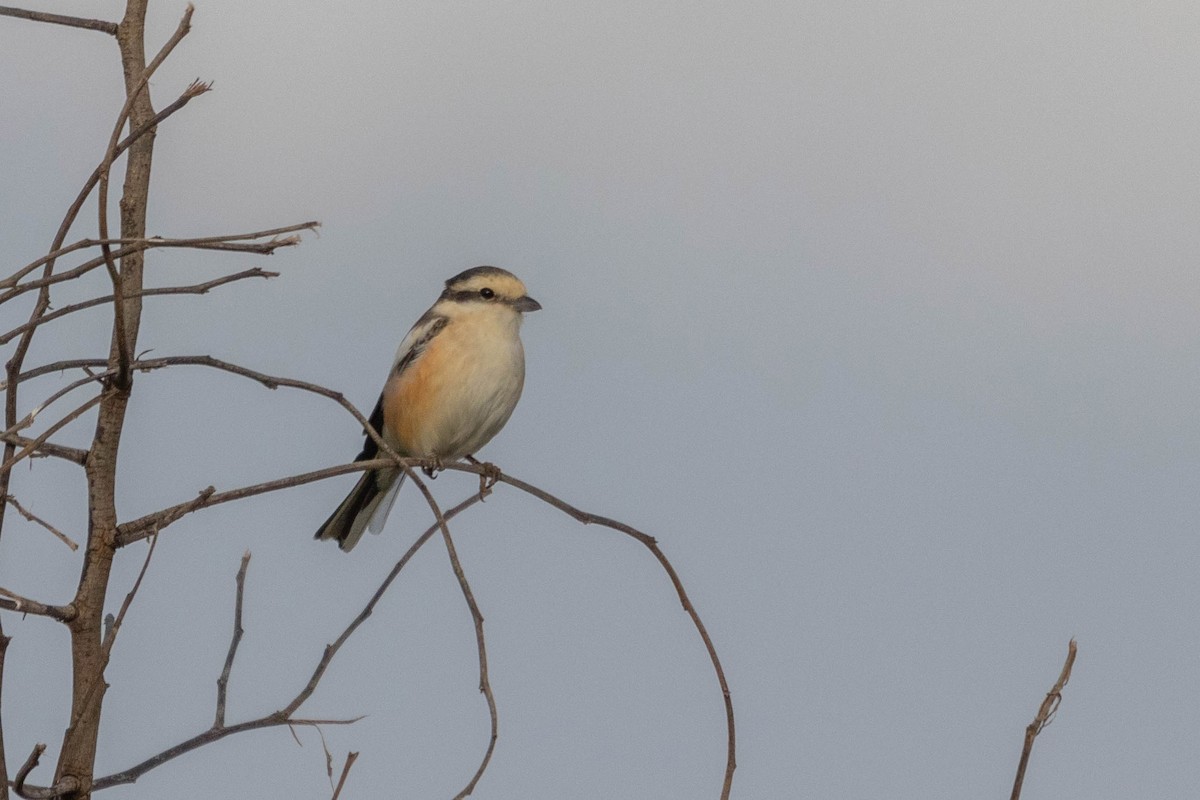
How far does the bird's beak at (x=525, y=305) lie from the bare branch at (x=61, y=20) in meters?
3.99

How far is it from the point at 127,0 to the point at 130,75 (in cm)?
14

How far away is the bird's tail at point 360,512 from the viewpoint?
20.4 feet

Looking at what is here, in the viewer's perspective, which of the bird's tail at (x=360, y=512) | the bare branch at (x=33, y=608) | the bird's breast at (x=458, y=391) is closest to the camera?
the bare branch at (x=33, y=608)

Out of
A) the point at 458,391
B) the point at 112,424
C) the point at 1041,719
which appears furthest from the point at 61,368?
the point at 458,391

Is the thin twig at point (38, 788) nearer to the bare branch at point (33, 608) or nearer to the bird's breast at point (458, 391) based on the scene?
the bare branch at point (33, 608)

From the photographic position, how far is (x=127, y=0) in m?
2.26

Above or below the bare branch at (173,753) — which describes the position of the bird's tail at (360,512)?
above

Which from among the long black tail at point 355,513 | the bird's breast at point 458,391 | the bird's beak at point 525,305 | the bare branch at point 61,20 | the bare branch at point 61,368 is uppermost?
the bird's beak at point 525,305

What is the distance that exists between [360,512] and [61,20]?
4158 millimetres

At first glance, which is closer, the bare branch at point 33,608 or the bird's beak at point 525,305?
the bare branch at point 33,608

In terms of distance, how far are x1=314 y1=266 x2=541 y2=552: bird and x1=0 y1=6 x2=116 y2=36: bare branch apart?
11.8 feet

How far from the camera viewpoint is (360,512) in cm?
621

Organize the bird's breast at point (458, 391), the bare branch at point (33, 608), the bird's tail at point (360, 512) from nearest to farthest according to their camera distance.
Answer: the bare branch at point (33, 608) < the bird's breast at point (458, 391) < the bird's tail at point (360, 512)

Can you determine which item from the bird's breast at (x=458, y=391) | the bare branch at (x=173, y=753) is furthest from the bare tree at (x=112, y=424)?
the bird's breast at (x=458, y=391)
